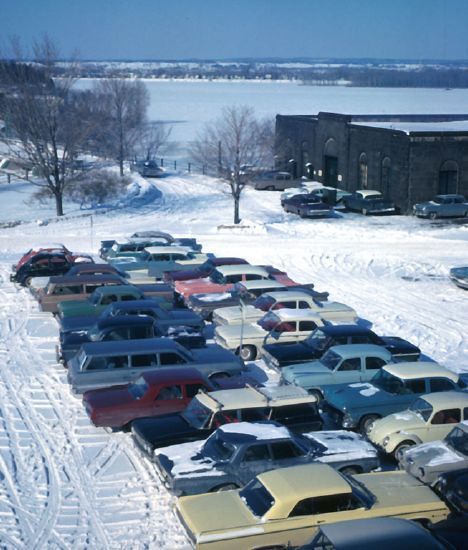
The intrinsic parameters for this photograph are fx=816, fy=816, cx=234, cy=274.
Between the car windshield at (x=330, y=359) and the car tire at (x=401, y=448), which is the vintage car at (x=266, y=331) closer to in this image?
the car windshield at (x=330, y=359)

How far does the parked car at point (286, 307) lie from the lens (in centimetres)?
1933

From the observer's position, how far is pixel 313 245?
3084 cm

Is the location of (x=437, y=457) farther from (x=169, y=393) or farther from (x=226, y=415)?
(x=169, y=393)

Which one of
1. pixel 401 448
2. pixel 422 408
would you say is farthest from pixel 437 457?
pixel 422 408

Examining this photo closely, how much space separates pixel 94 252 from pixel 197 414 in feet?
55.5

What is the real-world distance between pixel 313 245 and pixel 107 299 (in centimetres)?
1283

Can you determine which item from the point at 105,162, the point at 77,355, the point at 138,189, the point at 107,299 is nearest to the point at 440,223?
the point at 138,189

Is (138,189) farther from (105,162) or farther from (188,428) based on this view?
(188,428)

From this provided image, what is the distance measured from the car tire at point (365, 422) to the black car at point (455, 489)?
2646mm

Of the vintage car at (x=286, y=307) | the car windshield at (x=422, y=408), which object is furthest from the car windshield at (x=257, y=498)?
the vintage car at (x=286, y=307)

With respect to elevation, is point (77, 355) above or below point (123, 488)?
above

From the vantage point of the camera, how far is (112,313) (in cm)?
1838

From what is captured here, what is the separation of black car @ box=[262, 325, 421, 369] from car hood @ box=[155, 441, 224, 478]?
482 centimetres

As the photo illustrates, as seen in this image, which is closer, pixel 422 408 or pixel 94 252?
pixel 422 408
